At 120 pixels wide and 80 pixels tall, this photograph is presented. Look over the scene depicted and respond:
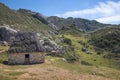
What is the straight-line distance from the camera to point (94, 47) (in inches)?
3462

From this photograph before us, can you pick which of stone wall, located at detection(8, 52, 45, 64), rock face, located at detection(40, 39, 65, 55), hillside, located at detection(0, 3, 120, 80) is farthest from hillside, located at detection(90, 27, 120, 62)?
stone wall, located at detection(8, 52, 45, 64)

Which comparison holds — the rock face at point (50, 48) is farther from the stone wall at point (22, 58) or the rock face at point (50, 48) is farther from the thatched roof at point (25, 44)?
the stone wall at point (22, 58)

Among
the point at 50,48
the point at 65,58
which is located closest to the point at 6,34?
the point at 50,48

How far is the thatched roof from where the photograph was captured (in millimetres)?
47344

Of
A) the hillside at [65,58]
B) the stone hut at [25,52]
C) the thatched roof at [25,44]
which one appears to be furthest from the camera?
the thatched roof at [25,44]

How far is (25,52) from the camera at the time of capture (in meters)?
47.4

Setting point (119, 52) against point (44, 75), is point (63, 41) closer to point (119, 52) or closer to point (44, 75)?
point (119, 52)

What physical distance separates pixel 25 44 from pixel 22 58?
337cm

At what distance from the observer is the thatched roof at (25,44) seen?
155 ft

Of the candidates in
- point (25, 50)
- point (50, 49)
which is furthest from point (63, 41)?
point (25, 50)

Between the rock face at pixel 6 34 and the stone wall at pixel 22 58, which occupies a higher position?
the rock face at pixel 6 34

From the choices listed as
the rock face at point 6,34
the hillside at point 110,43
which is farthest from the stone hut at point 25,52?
the hillside at point 110,43

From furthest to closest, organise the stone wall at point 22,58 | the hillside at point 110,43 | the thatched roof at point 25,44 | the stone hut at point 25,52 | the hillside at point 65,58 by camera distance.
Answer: the hillside at point 110,43, the thatched roof at point 25,44, the stone hut at point 25,52, the stone wall at point 22,58, the hillside at point 65,58

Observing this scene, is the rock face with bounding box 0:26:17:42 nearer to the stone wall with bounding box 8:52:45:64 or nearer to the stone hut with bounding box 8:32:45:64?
the stone hut with bounding box 8:32:45:64
